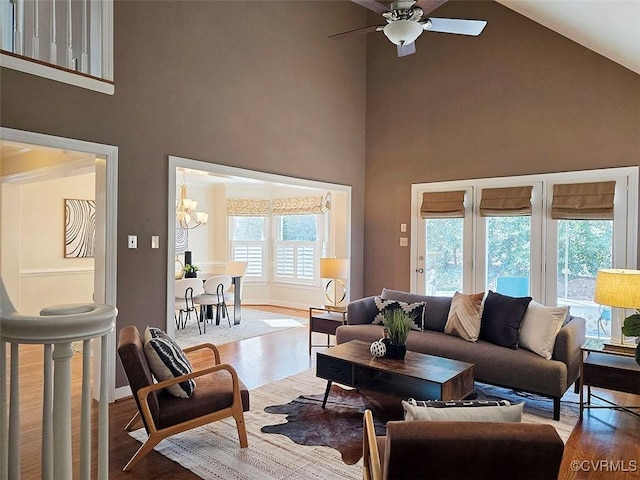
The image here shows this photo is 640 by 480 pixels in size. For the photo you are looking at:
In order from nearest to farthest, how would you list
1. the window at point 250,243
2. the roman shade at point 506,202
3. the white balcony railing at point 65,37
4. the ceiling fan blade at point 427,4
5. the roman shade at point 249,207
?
the ceiling fan blade at point 427,4 < the white balcony railing at point 65,37 < the roman shade at point 506,202 < the roman shade at point 249,207 < the window at point 250,243

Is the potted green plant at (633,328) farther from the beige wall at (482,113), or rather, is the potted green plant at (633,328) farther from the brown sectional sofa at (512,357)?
the beige wall at (482,113)

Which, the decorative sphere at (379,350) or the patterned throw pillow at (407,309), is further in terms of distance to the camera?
the patterned throw pillow at (407,309)

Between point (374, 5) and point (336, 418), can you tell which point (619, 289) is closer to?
point (336, 418)

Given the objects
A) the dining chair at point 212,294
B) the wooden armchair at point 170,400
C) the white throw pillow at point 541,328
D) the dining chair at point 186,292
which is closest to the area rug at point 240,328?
the dining chair at point 212,294

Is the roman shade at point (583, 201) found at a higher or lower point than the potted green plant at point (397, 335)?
higher

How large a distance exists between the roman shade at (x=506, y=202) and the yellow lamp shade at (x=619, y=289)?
192 centimetres

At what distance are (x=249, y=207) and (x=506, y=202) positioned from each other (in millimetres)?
5061

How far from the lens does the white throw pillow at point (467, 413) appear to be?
1615 millimetres

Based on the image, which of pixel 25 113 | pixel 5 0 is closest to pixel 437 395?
pixel 25 113

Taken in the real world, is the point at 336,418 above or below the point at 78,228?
below

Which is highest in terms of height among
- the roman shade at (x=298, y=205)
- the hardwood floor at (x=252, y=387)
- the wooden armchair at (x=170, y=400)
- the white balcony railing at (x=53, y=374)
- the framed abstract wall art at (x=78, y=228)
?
the roman shade at (x=298, y=205)

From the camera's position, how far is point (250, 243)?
887cm

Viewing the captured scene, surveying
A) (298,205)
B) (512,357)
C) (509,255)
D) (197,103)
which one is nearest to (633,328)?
(512,357)

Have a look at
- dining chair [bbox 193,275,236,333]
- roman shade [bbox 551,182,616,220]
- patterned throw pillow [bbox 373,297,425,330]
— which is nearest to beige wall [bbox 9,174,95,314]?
dining chair [bbox 193,275,236,333]
